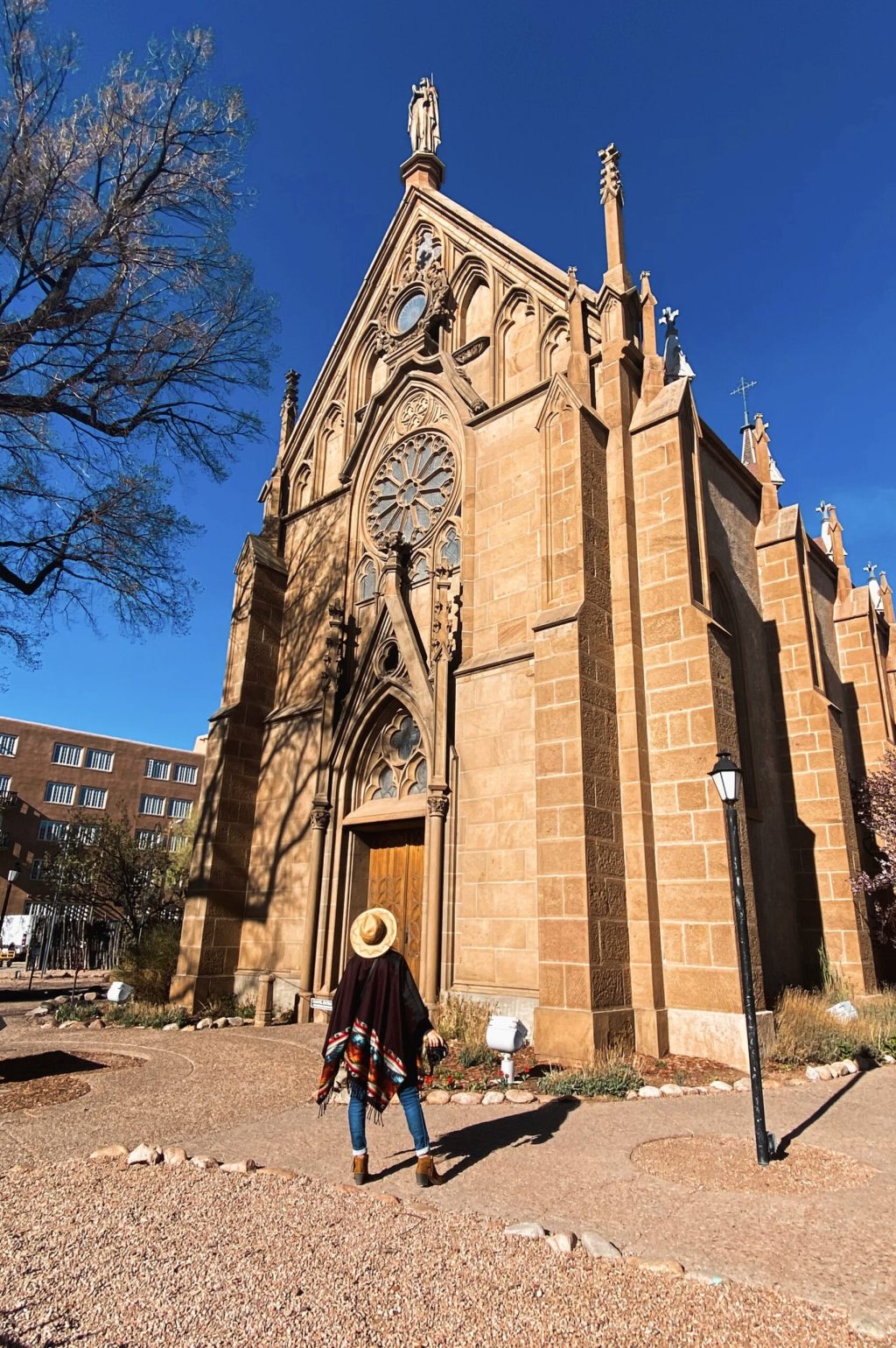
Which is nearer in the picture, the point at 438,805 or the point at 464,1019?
the point at 464,1019

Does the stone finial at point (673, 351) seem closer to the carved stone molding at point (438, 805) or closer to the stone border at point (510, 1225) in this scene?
the carved stone molding at point (438, 805)

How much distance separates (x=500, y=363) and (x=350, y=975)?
11711mm

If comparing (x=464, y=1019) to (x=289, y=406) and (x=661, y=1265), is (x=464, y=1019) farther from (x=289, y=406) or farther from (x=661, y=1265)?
(x=289, y=406)

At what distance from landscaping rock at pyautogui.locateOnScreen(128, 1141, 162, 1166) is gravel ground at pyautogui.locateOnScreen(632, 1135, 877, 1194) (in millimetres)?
3279

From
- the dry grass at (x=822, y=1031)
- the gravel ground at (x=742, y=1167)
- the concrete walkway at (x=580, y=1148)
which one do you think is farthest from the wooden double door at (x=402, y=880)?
the gravel ground at (x=742, y=1167)

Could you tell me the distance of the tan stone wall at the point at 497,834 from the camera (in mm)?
10148

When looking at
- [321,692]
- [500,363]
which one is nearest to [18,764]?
[321,692]

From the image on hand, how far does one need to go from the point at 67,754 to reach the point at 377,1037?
2201 inches

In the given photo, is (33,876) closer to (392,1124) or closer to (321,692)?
(321,692)

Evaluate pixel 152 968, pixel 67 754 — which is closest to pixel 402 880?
pixel 152 968

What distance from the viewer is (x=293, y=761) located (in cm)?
1496

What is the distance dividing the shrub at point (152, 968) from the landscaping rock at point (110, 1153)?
922 cm

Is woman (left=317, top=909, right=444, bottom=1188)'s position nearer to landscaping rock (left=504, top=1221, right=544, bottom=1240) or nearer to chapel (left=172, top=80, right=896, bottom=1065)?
landscaping rock (left=504, top=1221, right=544, bottom=1240)

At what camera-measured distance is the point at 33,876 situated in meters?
48.3
